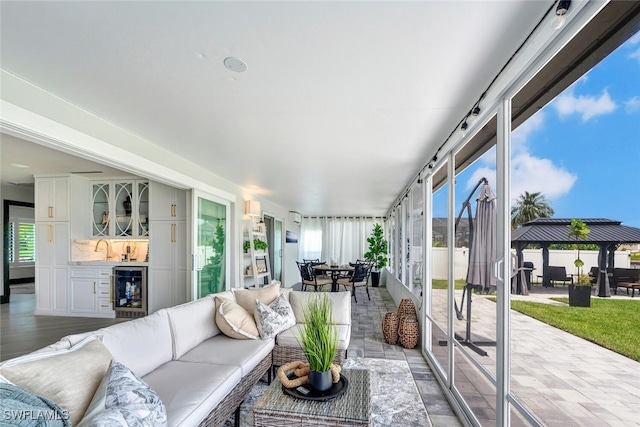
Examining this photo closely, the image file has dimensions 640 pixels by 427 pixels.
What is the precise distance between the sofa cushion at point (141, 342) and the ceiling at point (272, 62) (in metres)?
1.56

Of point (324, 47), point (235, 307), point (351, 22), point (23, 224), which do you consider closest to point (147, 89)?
point (324, 47)

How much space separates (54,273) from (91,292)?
75cm

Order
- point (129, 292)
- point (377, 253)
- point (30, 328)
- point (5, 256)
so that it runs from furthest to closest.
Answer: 1. point (377, 253)
2. point (5, 256)
3. point (129, 292)
4. point (30, 328)

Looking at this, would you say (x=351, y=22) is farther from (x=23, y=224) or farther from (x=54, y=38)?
(x=23, y=224)

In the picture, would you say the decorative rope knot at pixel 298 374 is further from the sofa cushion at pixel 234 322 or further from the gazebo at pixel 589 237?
the gazebo at pixel 589 237

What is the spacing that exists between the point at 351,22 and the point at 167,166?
9.51 ft

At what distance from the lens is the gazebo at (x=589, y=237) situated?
3.68ft

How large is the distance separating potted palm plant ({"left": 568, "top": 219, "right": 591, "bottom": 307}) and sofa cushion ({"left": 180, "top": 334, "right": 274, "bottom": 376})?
206 centimetres

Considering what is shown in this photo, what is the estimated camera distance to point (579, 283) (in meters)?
1.30

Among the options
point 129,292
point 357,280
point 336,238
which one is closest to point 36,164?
point 129,292

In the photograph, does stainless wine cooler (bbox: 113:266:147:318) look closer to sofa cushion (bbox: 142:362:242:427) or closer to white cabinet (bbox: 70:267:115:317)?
white cabinet (bbox: 70:267:115:317)

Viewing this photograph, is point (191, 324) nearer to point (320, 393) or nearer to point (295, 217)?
point (320, 393)

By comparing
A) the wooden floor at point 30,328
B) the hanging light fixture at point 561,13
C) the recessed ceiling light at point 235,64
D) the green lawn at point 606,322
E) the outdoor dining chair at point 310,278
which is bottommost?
the wooden floor at point 30,328

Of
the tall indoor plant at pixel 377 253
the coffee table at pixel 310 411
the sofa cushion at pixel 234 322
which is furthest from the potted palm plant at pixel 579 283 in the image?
the tall indoor plant at pixel 377 253
